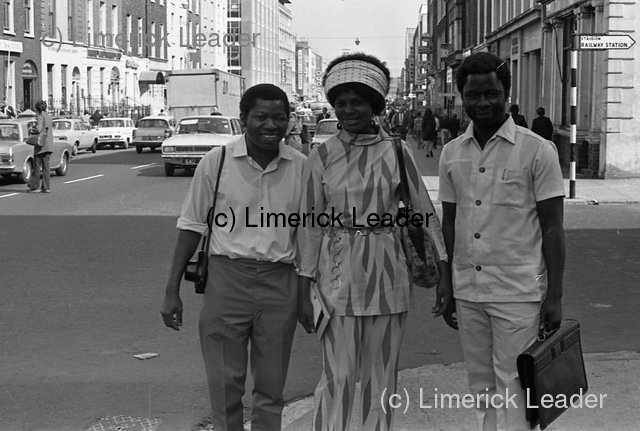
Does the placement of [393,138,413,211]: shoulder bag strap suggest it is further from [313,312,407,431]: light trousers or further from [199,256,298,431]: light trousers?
[199,256,298,431]: light trousers

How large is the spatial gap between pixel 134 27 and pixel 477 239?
59.6m

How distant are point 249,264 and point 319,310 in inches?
16.7

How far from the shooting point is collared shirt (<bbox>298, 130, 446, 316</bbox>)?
13.0 ft

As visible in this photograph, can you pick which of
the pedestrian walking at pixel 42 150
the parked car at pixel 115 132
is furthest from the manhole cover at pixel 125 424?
the parked car at pixel 115 132

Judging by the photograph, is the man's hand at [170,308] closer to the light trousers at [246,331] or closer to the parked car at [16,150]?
the light trousers at [246,331]

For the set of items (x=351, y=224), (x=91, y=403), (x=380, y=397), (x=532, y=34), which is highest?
(x=532, y=34)

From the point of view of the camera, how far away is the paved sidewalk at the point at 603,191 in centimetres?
1764

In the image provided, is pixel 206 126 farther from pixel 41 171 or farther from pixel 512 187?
pixel 512 187

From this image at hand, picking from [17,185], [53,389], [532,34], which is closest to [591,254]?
[53,389]

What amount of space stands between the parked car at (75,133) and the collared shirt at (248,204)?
1244 inches

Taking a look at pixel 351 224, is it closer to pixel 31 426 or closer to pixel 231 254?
pixel 231 254

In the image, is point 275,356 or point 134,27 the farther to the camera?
point 134,27

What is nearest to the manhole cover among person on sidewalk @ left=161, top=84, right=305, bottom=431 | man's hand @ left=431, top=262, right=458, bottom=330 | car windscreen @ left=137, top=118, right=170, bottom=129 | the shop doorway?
person on sidewalk @ left=161, top=84, right=305, bottom=431

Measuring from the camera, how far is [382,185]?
Answer: 4.00m
